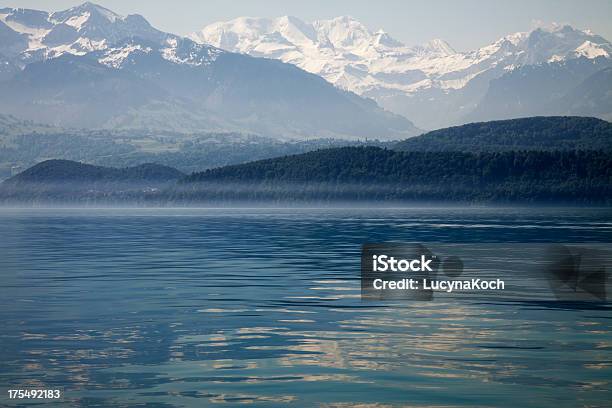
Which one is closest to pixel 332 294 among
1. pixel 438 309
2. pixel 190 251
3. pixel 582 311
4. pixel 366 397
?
pixel 438 309

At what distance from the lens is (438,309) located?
Result: 45.9 m

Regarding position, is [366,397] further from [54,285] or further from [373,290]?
[54,285]

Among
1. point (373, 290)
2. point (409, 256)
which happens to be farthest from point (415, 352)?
point (409, 256)

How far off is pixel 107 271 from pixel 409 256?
23.5 m

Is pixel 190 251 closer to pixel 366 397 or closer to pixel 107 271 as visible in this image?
pixel 107 271

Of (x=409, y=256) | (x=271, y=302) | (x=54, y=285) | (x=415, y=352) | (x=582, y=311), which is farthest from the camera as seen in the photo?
(x=409, y=256)

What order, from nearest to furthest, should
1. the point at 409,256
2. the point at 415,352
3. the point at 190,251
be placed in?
the point at 415,352 < the point at 409,256 < the point at 190,251

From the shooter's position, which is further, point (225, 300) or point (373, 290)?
point (373, 290)

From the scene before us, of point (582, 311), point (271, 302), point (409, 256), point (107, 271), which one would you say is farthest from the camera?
point (409, 256)

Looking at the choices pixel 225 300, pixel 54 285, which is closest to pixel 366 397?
pixel 225 300

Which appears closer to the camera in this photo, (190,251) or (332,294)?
(332,294)

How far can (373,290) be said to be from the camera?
55.2 metres

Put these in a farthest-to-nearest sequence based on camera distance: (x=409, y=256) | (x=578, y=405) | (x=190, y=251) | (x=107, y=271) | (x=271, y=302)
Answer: (x=190, y=251) → (x=409, y=256) → (x=107, y=271) → (x=271, y=302) → (x=578, y=405)

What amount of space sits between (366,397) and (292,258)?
1998 inches
